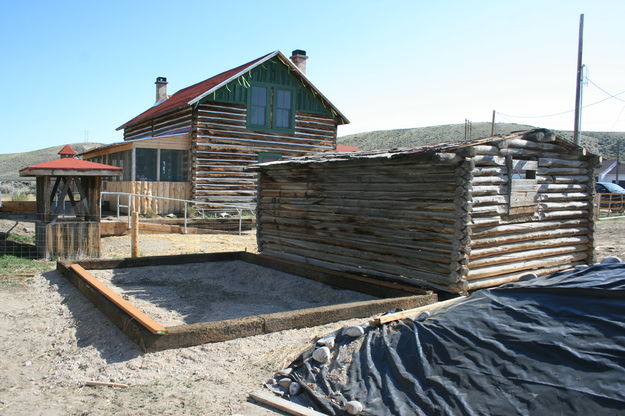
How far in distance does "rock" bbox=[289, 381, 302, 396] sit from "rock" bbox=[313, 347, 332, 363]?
421 mm

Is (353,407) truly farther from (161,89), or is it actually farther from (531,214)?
(161,89)

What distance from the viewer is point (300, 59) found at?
24609mm

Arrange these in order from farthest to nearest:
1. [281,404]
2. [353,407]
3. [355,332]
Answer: [355,332], [281,404], [353,407]

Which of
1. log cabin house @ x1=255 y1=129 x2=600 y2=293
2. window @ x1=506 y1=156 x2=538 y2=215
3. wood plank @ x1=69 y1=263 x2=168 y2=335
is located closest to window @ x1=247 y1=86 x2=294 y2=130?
log cabin house @ x1=255 y1=129 x2=600 y2=293

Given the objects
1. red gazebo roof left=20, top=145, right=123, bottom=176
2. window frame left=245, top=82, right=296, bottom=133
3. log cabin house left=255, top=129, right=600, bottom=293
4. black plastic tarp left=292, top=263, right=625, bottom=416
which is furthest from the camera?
window frame left=245, top=82, right=296, bottom=133

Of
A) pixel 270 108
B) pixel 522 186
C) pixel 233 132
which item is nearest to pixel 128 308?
pixel 522 186

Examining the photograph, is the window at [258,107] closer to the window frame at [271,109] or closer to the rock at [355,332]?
the window frame at [271,109]

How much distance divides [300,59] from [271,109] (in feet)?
11.7

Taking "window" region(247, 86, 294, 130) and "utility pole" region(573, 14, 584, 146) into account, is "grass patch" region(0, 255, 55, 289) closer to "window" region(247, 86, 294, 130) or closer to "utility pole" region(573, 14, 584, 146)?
"window" region(247, 86, 294, 130)

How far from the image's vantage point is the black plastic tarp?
13.8 ft

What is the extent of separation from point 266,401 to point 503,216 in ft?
18.2

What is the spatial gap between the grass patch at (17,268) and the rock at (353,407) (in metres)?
7.08

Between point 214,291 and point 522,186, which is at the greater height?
point 522,186

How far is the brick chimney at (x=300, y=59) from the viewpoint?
24.6 metres
